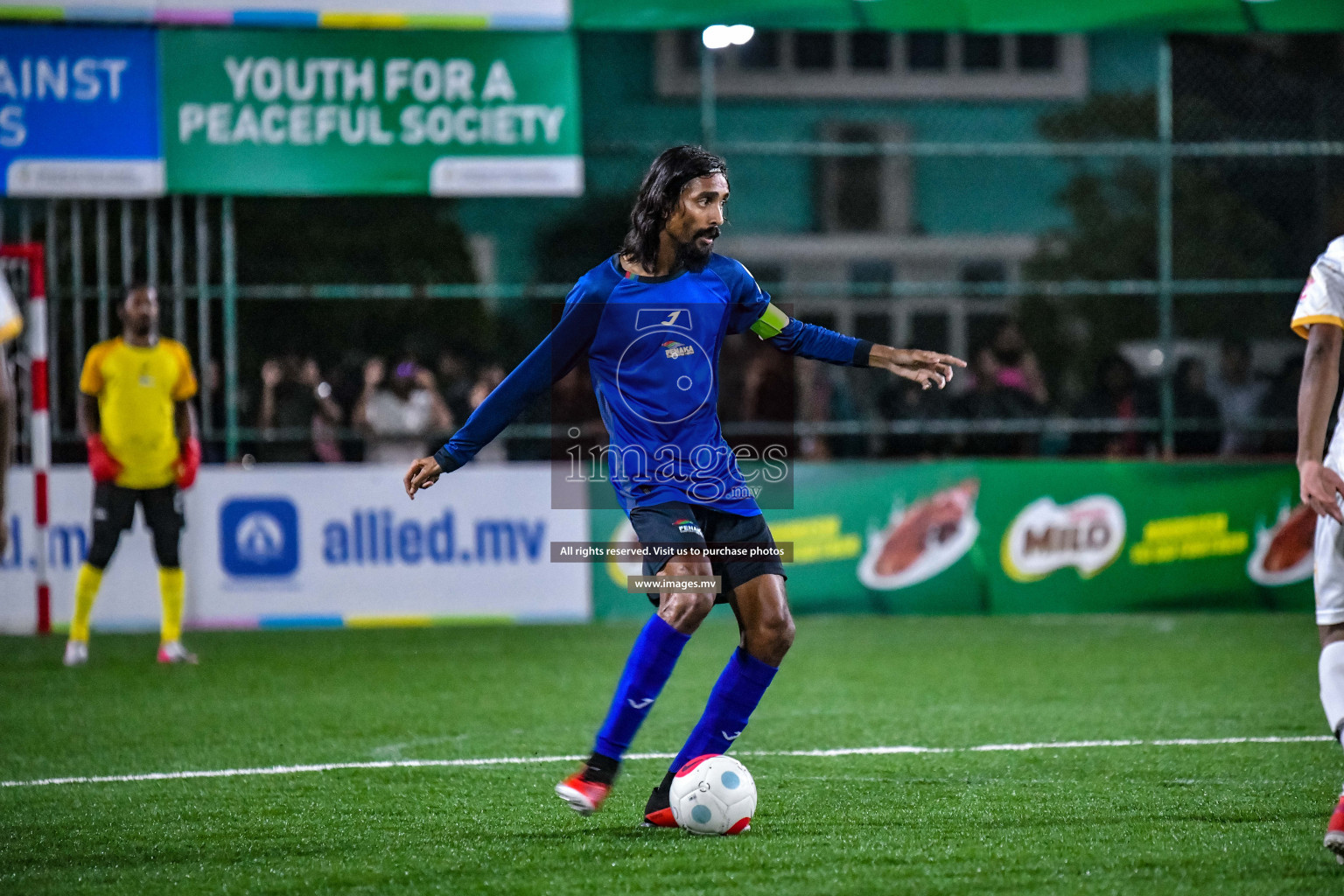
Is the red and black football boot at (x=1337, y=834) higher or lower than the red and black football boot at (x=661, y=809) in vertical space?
higher

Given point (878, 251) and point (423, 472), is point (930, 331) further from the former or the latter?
point (423, 472)

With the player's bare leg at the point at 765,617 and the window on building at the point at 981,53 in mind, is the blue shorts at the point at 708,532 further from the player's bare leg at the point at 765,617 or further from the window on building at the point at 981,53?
the window on building at the point at 981,53

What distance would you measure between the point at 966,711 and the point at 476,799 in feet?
9.48

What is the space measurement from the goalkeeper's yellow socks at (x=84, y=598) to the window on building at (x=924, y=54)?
764 inches

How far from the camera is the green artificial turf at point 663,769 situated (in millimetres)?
4297

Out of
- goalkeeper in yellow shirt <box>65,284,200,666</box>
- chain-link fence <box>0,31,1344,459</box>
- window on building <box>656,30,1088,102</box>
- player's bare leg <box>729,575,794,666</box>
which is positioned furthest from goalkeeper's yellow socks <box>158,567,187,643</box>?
window on building <box>656,30,1088,102</box>

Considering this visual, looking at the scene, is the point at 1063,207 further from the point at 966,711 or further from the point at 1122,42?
the point at 966,711

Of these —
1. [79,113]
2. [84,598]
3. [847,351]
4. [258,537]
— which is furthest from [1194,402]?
[79,113]

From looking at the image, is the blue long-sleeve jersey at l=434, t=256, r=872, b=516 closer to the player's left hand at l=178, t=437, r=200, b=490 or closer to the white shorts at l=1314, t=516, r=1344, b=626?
the white shorts at l=1314, t=516, r=1344, b=626

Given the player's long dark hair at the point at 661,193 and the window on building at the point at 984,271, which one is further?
the window on building at the point at 984,271

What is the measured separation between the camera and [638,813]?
5109 millimetres

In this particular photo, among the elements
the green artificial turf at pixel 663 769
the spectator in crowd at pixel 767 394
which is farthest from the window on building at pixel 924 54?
the green artificial turf at pixel 663 769

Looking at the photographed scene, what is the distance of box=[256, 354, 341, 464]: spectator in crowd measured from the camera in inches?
470

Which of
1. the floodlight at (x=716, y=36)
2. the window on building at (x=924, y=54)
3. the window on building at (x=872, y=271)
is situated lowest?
the window on building at (x=872, y=271)
